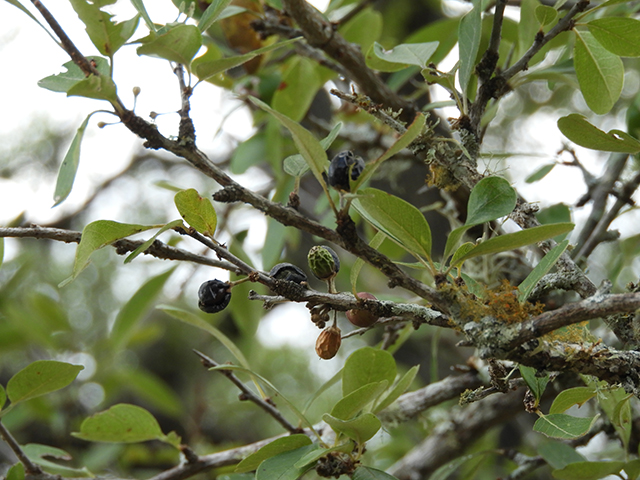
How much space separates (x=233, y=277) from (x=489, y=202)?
652 mm

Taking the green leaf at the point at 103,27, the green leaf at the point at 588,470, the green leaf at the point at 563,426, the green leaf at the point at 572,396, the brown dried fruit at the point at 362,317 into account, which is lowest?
the green leaf at the point at 588,470

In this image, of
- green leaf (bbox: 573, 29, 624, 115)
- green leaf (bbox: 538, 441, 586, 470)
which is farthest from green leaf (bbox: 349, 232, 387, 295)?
green leaf (bbox: 538, 441, 586, 470)

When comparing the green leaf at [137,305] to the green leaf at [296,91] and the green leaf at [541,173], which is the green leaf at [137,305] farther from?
the green leaf at [541,173]

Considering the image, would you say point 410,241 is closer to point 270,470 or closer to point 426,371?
point 270,470

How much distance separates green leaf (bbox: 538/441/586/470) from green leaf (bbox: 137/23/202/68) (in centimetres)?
77

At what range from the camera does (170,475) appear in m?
0.90

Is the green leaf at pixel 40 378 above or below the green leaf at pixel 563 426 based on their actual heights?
below

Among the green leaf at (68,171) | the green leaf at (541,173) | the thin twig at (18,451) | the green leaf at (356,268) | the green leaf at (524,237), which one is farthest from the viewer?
the green leaf at (541,173)

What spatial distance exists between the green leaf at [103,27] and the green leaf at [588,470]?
76 cm

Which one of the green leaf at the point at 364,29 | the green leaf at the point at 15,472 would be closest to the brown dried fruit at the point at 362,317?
the green leaf at the point at 15,472

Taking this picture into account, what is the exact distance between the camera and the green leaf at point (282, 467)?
1.97ft

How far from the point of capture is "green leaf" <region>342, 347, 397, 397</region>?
714 mm

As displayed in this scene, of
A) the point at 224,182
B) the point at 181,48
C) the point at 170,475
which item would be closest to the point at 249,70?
the point at 181,48

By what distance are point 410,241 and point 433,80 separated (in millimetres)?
257
